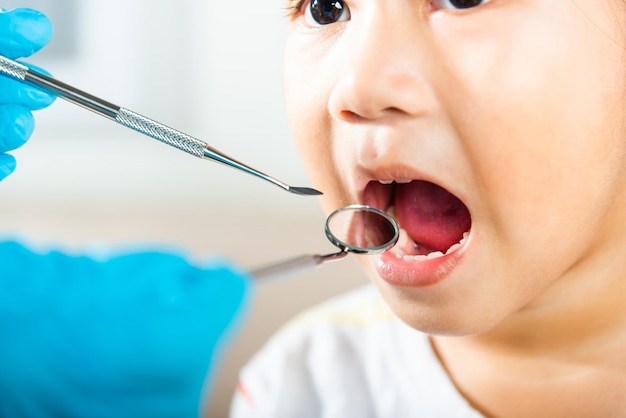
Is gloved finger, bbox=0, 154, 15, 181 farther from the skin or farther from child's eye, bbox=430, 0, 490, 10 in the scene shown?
child's eye, bbox=430, 0, 490, 10

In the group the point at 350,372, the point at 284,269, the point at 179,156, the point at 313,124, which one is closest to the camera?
the point at 284,269

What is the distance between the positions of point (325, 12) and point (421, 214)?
0.67 feet

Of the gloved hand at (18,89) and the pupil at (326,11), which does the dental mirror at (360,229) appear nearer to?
the pupil at (326,11)

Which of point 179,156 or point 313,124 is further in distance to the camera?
point 179,156

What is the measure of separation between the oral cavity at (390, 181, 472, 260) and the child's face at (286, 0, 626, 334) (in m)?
0.04

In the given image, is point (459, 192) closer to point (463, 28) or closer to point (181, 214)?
point (463, 28)

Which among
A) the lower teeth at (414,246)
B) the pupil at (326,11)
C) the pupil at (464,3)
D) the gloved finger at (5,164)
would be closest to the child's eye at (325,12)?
the pupil at (326,11)

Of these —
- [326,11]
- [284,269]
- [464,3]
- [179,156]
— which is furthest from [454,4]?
[179,156]

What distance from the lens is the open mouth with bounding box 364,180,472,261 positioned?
70cm

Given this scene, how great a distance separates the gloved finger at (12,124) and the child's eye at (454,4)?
1.31 ft

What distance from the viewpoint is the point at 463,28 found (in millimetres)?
597

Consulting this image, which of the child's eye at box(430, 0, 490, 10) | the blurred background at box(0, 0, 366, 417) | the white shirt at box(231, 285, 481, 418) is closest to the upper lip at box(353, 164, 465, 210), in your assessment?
the child's eye at box(430, 0, 490, 10)

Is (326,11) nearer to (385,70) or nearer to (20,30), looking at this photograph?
(385,70)

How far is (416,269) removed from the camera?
0.66m
